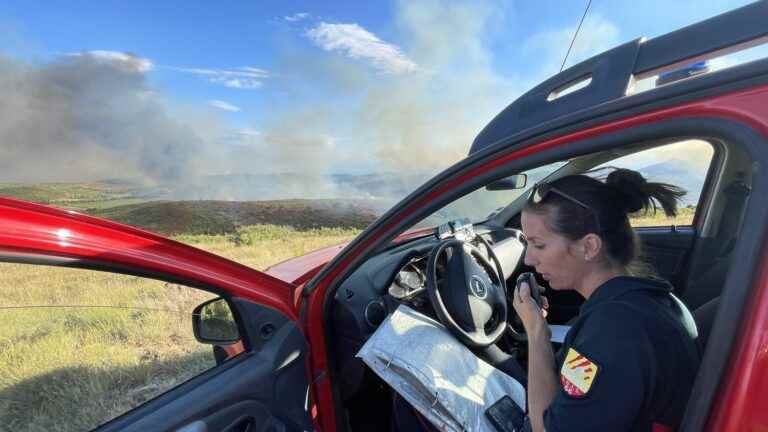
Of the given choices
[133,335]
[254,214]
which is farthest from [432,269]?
[254,214]

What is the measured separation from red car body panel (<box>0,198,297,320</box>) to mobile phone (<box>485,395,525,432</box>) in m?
0.83

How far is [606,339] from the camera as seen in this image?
956 millimetres

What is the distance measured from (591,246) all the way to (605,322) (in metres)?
0.29

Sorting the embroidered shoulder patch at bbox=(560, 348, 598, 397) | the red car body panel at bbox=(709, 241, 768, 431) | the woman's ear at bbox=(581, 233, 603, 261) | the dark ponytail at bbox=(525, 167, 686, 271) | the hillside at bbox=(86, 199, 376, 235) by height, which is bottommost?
the hillside at bbox=(86, 199, 376, 235)

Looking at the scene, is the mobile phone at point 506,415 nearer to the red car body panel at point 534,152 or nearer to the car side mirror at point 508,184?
the red car body panel at point 534,152

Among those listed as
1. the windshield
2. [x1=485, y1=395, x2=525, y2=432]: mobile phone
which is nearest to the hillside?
the windshield

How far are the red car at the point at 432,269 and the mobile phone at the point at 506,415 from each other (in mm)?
580

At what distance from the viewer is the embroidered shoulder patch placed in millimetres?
945

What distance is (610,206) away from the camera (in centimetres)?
122

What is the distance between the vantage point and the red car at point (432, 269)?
764mm

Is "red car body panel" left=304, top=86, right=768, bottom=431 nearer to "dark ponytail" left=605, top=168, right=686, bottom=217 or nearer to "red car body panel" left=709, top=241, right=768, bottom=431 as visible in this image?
"red car body panel" left=709, top=241, right=768, bottom=431

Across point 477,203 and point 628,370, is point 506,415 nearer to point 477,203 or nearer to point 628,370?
point 628,370

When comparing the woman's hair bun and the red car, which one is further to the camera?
the woman's hair bun

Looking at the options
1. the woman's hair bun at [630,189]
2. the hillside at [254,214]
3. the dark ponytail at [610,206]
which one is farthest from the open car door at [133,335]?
the hillside at [254,214]
